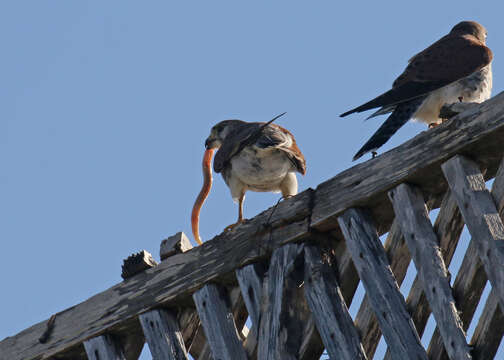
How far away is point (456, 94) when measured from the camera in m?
5.04

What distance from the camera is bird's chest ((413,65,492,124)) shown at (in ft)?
16.3

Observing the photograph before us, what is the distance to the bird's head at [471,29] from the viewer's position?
625 cm

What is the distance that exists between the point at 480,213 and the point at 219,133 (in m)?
3.86

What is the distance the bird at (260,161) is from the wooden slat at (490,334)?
2607 mm

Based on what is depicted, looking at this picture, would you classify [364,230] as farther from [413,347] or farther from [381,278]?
[413,347]

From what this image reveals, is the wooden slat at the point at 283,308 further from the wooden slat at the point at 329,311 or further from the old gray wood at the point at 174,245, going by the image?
the old gray wood at the point at 174,245

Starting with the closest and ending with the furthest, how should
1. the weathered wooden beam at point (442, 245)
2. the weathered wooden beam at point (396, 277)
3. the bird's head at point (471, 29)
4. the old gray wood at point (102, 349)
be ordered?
the weathered wooden beam at point (442, 245) → the weathered wooden beam at point (396, 277) → the old gray wood at point (102, 349) → the bird's head at point (471, 29)

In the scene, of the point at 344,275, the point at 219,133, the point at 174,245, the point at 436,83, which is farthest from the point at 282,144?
the point at 344,275

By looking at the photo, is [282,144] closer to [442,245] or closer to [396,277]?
[396,277]

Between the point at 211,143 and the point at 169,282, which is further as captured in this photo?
the point at 211,143

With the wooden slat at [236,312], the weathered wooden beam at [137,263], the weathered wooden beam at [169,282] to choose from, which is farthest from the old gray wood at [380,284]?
the weathered wooden beam at [137,263]

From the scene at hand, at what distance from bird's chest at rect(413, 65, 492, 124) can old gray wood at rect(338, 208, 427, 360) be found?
1.91 metres

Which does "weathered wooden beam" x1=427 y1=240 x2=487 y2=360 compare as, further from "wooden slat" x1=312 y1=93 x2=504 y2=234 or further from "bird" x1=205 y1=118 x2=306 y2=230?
"bird" x1=205 y1=118 x2=306 y2=230

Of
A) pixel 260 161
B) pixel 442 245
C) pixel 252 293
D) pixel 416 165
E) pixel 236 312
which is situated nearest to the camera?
pixel 442 245
